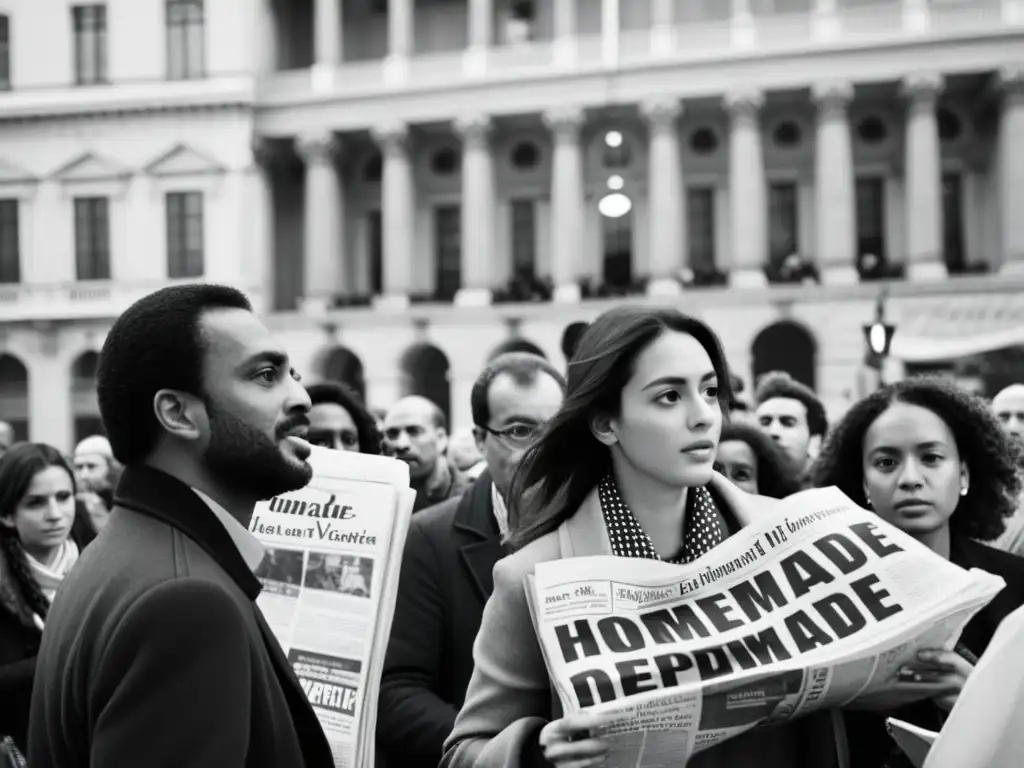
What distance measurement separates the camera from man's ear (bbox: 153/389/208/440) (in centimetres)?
241

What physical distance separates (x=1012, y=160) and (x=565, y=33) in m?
14.5

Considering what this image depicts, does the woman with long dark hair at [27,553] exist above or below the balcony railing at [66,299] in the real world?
below

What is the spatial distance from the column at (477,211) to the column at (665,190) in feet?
17.8

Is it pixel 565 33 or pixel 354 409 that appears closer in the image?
pixel 354 409

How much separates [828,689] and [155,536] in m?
1.41

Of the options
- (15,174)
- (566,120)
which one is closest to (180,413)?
(566,120)

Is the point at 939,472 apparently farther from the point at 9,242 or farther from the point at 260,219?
the point at 9,242

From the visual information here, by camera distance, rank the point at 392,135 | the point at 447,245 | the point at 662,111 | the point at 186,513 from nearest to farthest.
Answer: the point at 186,513
the point at 662,111
the point at 392,135
the point at 447,245

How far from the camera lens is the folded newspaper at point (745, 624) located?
2.33 meters

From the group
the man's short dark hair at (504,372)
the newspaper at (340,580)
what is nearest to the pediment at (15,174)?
the man's short dark hair at (504,372)

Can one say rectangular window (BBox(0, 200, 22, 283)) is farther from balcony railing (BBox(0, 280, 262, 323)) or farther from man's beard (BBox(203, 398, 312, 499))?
Result: man's beard (BBox(203, 398, 312, 499))

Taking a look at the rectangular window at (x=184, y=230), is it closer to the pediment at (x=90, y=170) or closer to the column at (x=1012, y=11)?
the pediment at (x=90, y=170)

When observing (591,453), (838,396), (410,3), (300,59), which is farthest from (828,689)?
(300,59)

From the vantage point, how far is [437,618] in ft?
13.3
